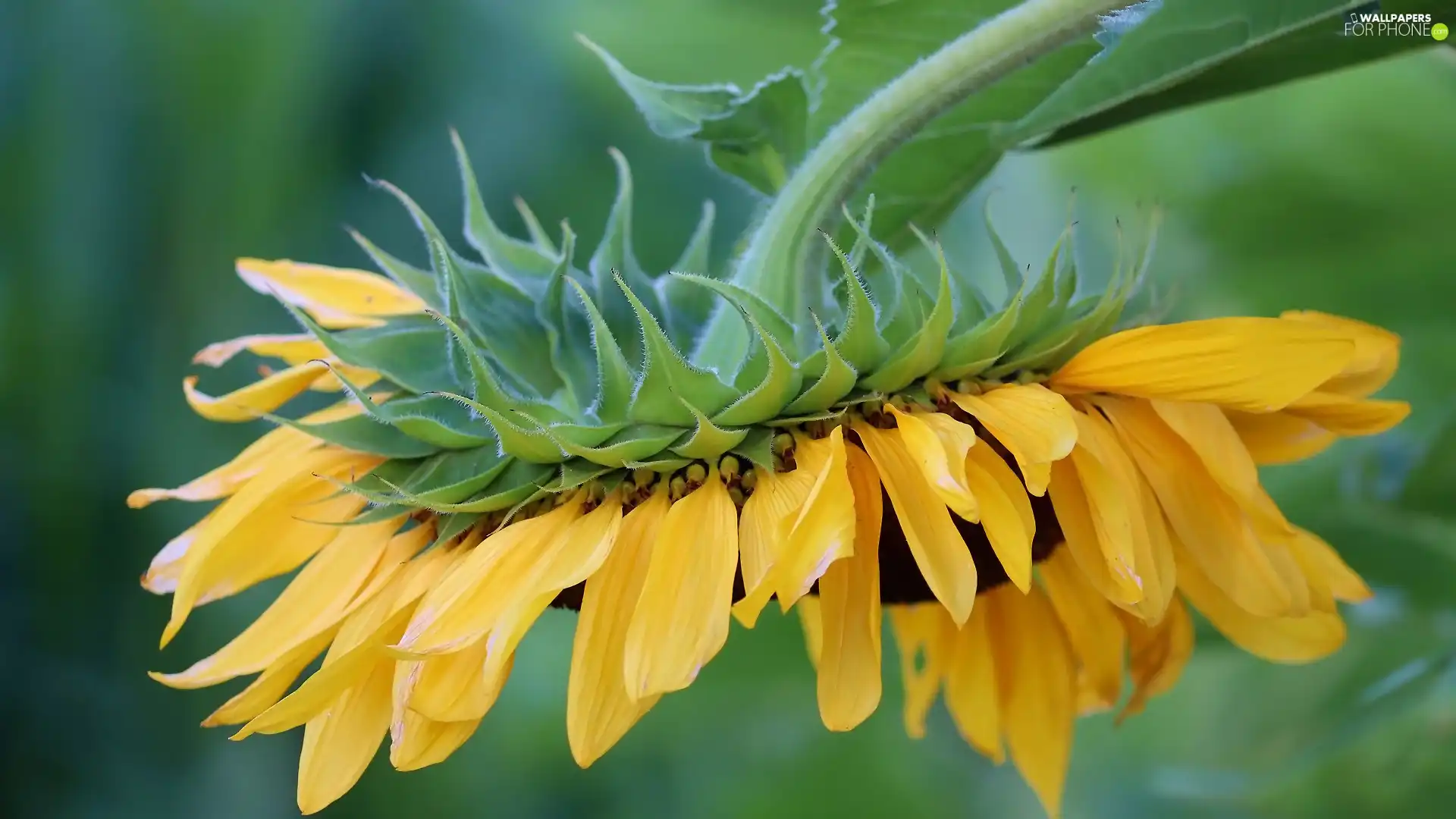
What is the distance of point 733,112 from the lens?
44 centimetres

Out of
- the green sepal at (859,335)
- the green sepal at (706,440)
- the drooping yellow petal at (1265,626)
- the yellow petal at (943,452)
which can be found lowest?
the drooping yellow petal at (1265,626)

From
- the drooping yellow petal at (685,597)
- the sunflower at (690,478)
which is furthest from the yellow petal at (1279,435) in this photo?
the drooping yellow petal at (685,597)

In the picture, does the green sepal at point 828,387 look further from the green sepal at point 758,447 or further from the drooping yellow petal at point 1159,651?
the drooping yellow petal at point 1159,651

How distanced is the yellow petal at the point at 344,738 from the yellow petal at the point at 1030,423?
0.22 metres

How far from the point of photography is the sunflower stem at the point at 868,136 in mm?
367

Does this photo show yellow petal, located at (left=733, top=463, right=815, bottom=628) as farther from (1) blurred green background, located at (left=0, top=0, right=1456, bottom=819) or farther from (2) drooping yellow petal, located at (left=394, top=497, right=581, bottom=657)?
(1) blurred green background, located at (left=0, top=0, right=1456, bottom=819)

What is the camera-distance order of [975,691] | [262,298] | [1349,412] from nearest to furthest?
[1349,412] → [975,691] → [262,298]

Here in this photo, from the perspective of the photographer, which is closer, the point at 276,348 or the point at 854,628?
the point at 854,628

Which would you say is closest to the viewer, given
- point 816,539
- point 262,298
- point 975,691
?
point 816,539

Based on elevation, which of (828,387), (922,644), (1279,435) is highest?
(828,387)

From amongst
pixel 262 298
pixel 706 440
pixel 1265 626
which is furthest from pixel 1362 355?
pixel 262 298

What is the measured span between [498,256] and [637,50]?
2.28ft

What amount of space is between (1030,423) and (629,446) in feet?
0.41

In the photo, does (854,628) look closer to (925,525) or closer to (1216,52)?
(925,525)
